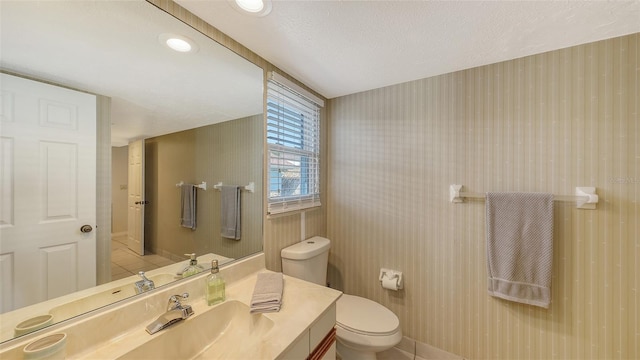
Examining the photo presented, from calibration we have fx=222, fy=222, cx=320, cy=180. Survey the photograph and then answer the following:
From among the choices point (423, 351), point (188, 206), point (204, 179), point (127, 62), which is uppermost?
point (127, 62)

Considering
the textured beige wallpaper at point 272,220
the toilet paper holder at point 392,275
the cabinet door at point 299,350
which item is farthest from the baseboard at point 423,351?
the cabinet door at point 299,350

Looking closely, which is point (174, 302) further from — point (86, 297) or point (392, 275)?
point (392, 275)

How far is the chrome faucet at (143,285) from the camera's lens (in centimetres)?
86

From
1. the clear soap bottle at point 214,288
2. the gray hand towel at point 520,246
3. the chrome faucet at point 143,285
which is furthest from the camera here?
the gray hand towel at point 520,246

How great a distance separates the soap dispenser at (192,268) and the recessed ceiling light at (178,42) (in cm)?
98

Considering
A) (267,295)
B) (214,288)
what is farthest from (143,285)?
(267,295)

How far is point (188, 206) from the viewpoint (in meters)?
1.12

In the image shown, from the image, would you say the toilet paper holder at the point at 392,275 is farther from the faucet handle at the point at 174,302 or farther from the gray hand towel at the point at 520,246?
the faucet handle at the point at 174,302

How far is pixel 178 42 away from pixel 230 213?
89cm

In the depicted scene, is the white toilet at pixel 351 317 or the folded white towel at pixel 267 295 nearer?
the folded white towel at pixel 267 295

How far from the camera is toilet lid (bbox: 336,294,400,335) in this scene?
51.4 inches

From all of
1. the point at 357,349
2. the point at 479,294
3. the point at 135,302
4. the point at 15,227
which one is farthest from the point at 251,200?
the point at 479,294

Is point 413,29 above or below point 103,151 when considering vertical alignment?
above

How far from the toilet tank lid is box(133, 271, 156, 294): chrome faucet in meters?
0.76
